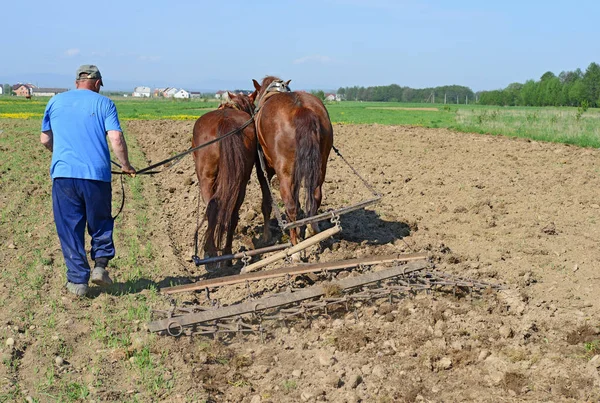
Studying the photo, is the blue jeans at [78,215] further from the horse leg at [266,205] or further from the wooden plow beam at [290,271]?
the horse leg at [266,205]

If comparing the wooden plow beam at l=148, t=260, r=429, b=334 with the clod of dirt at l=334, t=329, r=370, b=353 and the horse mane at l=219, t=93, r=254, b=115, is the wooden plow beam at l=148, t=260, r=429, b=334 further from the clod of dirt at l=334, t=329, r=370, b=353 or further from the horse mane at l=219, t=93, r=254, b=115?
the horse mane at l=219, t=93, r=254, b=115

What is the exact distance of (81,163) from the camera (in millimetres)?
6113

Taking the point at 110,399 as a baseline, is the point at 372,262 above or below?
above

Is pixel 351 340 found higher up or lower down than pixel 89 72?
lower down

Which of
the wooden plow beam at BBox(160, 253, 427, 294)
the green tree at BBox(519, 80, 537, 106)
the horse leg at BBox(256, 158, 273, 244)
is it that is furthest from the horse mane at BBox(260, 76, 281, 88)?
the green tree at BBox(519, 80, 537, 106)

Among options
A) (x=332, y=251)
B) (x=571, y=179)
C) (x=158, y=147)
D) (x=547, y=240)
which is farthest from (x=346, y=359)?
(x=158, y=147)

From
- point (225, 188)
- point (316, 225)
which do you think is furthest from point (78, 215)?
A: point (316, 225)

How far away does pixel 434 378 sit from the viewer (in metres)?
4.48

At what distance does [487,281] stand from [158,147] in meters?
15.2

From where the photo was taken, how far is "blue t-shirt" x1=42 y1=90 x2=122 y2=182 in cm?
611

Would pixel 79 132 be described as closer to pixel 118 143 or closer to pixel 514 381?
pixel 118 143

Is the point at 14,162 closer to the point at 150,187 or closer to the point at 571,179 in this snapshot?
the point at 150,187

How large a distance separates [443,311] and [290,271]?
1.44m

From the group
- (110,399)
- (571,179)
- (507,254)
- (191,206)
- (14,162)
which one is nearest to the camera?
(110,399)
